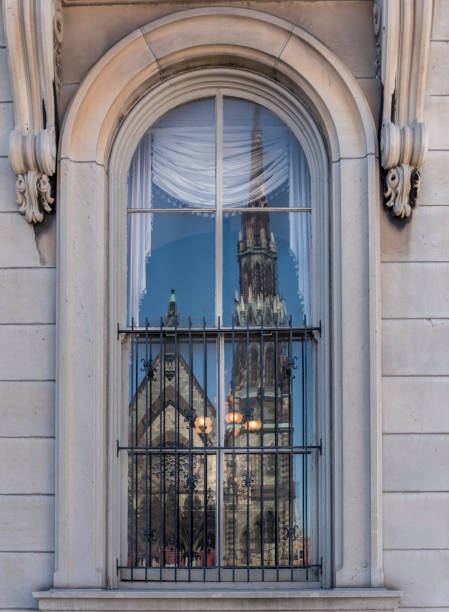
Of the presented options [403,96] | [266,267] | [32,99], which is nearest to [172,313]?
[266,267]

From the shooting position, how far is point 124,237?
28.5 ft

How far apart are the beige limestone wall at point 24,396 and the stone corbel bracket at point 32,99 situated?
0.59ft

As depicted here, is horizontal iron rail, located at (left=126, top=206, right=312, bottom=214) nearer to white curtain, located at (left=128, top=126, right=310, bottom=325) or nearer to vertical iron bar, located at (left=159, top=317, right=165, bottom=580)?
white curtain, located at (left=128, top=126, right=310, bottom=325)

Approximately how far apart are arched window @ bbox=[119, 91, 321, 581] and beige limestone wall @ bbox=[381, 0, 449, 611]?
2.29 ft

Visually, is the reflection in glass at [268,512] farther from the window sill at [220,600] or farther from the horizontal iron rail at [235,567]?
the window sill at [220,600]

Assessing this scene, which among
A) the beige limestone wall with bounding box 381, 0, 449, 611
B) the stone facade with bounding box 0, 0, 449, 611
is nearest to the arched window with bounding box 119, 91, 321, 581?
the stone facade with bounding box 0, 0, 449, 611

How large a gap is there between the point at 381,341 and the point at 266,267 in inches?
49.2

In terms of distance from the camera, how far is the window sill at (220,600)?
7.78 meters

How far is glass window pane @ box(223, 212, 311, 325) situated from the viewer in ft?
28.3

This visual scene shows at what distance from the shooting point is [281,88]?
28.7ft

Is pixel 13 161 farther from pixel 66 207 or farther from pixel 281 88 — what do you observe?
pixel 281 88

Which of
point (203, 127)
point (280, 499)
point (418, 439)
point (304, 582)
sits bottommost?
point (304, 582)

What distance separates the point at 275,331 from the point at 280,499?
1415 millimetres

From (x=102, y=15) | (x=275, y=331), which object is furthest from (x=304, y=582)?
(x=102, y=15)
